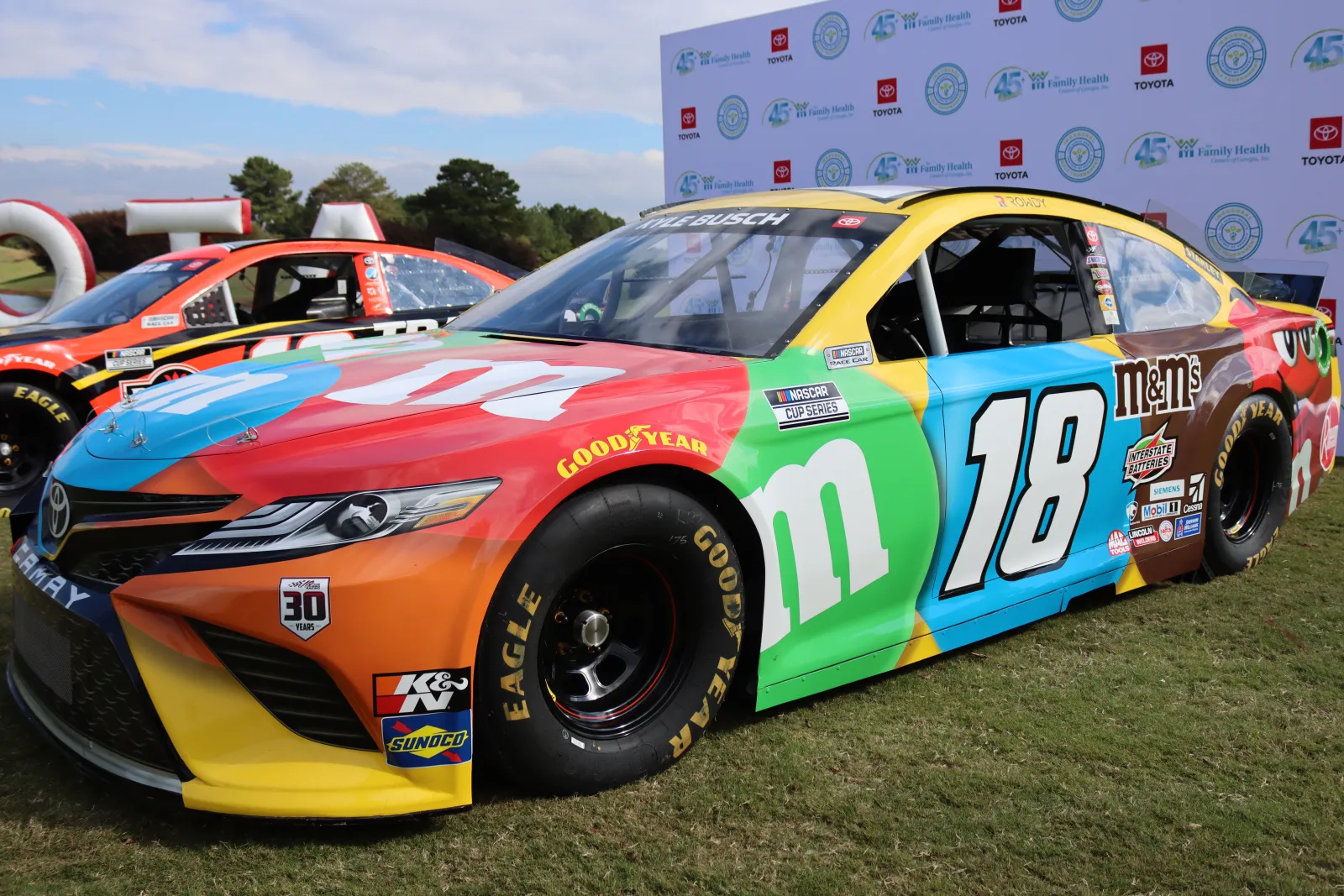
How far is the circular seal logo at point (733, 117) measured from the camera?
33.9 feet

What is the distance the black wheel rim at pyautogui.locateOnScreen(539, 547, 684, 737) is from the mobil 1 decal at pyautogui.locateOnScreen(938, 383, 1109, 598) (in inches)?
39.1

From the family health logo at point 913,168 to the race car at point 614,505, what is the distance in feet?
17.7

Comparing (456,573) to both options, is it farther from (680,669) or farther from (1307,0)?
(1307,0)

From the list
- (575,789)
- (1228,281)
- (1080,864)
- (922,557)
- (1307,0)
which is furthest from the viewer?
(1307,0)

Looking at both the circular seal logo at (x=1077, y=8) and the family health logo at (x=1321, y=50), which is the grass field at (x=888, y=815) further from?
the circular seal logo at (x=1077, y=8)

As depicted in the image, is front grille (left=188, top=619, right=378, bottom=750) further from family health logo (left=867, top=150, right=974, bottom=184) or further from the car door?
family health logo (left=867, top=150, right=974, bottom=184)

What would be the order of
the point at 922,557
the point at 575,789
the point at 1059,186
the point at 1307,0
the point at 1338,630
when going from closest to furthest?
1. the point at 575,789
2. the point at 922,557
3. the point at 1338,630
4. the point at 1307,0
5. the point at 1059,186

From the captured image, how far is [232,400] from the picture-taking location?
7.90ft

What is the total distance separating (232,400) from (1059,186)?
7.59 metres

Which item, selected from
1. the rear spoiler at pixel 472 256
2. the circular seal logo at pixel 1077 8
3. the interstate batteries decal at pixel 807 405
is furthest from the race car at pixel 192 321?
the circular seal logo at pixel 1077 8

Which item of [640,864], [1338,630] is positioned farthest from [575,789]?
[1338,630]

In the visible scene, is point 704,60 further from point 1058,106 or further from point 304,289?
point 304,289

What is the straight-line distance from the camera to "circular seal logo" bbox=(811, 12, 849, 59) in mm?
9461

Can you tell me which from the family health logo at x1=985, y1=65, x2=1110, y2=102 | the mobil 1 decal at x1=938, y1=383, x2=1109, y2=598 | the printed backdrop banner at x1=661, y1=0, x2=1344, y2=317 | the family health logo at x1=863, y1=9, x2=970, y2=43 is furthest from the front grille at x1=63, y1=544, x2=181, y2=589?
the family health logo at x1=863, y1=9, x2=970, y2=43
